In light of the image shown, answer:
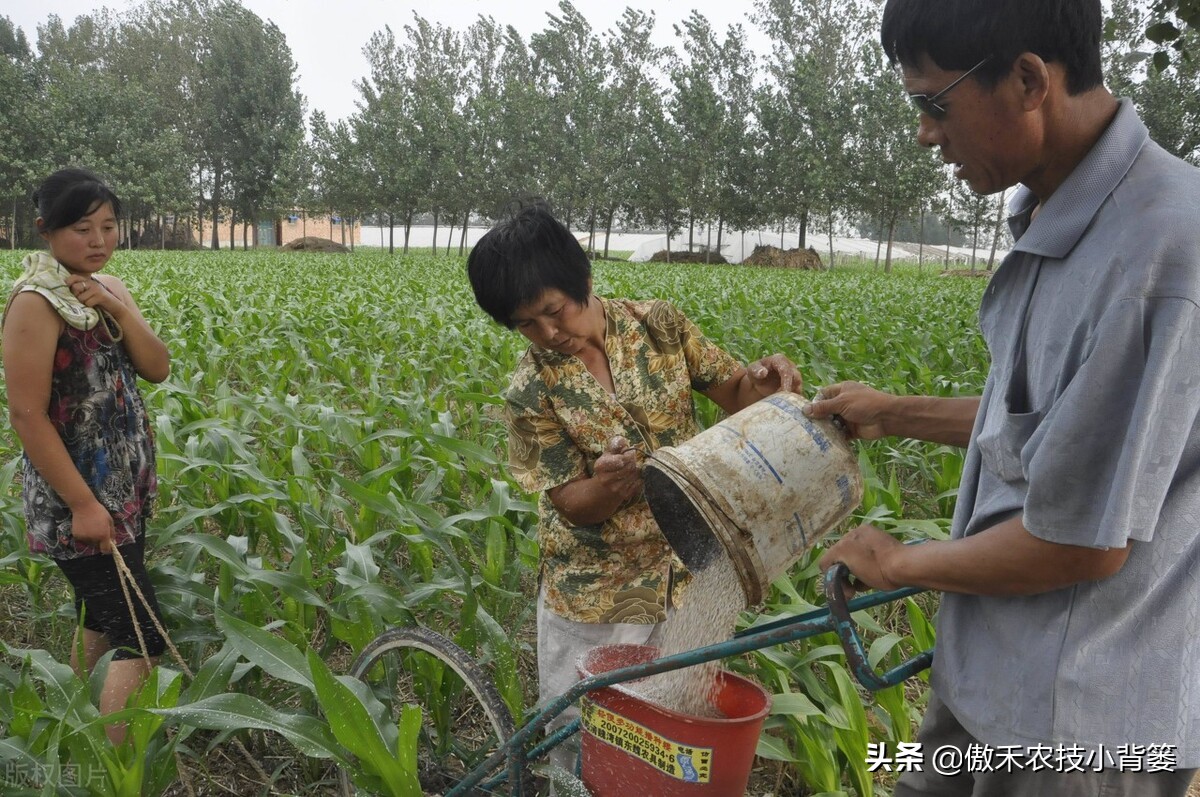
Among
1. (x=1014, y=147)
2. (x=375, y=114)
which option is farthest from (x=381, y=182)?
(x=1014, y=147)

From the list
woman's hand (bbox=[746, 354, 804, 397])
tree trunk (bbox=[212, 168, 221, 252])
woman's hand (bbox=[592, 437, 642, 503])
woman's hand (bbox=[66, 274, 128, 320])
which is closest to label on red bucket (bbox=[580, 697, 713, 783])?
woman's hand (bbox=[592, 437, 642, 503])

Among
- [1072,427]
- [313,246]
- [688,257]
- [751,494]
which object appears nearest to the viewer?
[1072,427]

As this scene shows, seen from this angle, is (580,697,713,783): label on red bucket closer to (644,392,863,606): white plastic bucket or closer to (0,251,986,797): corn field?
(644,392,863,606): white plastic bucket

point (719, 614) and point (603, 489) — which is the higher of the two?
point (603, 489)

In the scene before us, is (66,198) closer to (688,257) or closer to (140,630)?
(140,630)

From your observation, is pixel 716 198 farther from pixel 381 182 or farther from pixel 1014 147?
pixel 1014 147

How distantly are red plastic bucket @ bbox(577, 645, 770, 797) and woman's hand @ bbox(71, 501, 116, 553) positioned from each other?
1.20m

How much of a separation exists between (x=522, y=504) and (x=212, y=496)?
4.42 feet

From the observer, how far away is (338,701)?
169 cm

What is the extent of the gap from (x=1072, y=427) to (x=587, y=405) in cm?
100

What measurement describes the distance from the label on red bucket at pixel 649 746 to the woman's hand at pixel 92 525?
124 cm

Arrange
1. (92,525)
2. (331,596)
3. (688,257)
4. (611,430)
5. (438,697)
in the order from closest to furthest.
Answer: (611,430) → (92,525) → (438,697) → (331,596) → (688,257)

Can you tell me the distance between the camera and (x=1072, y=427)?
0.89 m

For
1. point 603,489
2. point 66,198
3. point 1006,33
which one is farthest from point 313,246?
point 1006,33
